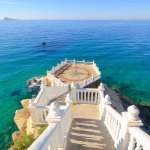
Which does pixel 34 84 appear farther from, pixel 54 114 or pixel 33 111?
pixel 54 114

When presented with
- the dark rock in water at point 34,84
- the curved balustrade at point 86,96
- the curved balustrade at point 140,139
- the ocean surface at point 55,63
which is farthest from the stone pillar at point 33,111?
the dark rock in water at point 34,84

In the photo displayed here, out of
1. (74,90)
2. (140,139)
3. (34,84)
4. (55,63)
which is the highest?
(140,139)

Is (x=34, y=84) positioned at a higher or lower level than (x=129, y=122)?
lower

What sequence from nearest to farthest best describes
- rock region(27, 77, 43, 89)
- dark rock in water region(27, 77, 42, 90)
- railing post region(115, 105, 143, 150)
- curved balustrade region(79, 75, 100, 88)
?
railing post region(115, 105, 143, 150)
curved balustrade region(79, 75, 100, 88)
dark rock in water region(27, 77, 42, 90)
rock region(27, 77, 43, 89)

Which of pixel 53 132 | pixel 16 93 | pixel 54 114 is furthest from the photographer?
pixel 16 93

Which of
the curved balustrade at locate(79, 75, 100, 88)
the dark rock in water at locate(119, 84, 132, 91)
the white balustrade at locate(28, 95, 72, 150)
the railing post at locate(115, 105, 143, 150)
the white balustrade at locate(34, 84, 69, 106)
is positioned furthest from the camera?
the dark rock in water at locate(119, 84, 132, 91)

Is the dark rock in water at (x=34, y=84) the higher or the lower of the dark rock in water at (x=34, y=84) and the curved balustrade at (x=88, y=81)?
the lower

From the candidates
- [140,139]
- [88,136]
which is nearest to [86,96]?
[88,136]

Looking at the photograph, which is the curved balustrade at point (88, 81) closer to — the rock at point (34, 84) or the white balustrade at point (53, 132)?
the rock at point (34, 84)

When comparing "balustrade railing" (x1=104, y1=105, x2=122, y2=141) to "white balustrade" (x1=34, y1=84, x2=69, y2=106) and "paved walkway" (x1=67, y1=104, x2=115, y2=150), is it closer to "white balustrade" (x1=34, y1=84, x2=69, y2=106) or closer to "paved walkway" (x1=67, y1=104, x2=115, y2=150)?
"paved walkway" (x1=67, y1=104, x2=115, y2=150)

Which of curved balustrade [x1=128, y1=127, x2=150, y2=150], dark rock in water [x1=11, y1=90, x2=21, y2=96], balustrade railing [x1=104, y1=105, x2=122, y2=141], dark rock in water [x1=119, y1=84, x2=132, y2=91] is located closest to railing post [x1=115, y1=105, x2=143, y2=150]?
curved balustrade [x1=128, y1=127, x2=150, y2=150]

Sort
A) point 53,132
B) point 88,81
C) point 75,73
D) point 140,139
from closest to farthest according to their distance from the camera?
point 140,139 < point 53,132 < point 88,81 < point 75,73

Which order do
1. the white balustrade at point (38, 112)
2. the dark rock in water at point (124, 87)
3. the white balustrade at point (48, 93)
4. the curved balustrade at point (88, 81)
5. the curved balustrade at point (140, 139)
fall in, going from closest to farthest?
1. the curved balustrade at point (140, 139)
2. the white balustrade at point (38, 112)
3. the white balustrade at point (48, 93)
4. the curved balustrade at point (88, 81)
5. the dark rock in water at point (124, 87)

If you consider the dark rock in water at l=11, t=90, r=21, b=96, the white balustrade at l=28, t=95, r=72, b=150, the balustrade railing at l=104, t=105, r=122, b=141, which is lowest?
the dark rock in water at l=11, t=90, r=21, b=96
